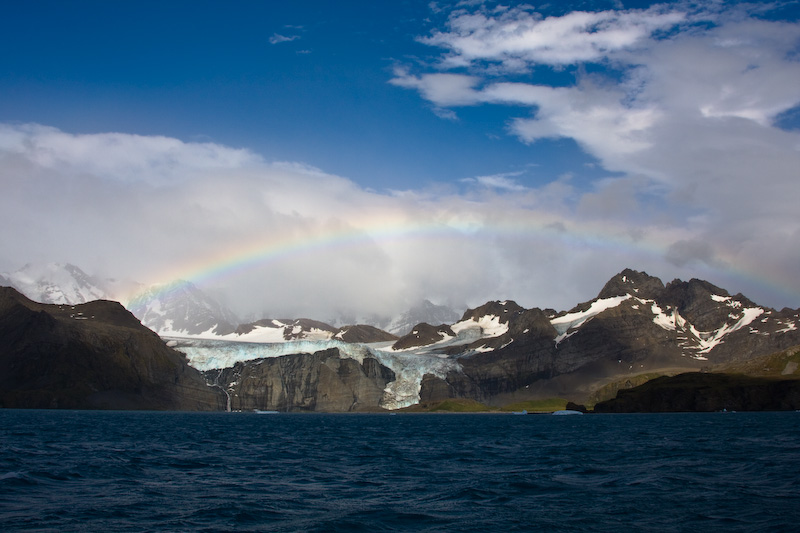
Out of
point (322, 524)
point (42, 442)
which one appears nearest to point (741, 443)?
point (322, 524)

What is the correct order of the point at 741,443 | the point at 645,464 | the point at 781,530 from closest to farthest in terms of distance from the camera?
the point at 781,530, the point at 645,464, the point at 741,443

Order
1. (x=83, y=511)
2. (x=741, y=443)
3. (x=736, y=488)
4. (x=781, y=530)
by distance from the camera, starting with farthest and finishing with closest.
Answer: (x=741, y=443)
(x=736, y=488)
(x=83, y=511)
(x=781, y=530)

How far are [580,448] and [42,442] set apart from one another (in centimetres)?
6409

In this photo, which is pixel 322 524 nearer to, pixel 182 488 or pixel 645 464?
pixel 182 488

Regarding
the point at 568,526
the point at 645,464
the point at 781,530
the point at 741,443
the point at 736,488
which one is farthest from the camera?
the point at 741,443

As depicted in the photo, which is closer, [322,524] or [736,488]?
[322,524]

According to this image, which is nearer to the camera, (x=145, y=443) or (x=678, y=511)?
(x=678, y=511)

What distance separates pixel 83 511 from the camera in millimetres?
40594

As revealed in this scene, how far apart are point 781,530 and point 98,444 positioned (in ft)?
247

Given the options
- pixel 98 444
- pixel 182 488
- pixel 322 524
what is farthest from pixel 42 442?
pixel 322 524

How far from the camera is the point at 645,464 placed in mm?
64750

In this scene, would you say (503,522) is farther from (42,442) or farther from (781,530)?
(42,442)

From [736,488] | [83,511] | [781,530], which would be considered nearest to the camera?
[781,530]

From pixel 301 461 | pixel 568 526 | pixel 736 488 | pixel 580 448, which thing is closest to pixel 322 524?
pixel 568 526
